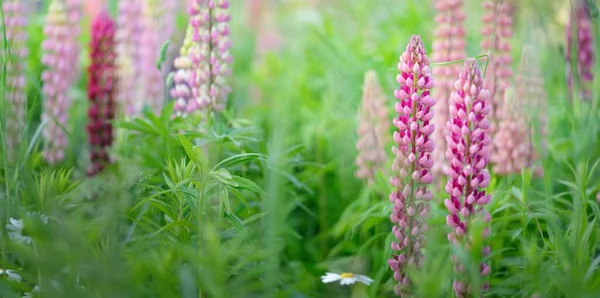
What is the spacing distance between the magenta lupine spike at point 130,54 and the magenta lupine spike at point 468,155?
2.47 metres

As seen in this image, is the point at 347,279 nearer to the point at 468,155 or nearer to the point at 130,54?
the point at 468,155

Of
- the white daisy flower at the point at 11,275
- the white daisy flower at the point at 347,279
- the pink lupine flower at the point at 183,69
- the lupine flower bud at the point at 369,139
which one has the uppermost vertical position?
the pink lupine flower at the point at 183,69

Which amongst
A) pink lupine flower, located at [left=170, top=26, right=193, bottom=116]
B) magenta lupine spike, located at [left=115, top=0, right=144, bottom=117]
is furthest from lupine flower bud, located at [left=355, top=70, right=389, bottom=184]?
magenta lupine spike, located at [left=115, top=0, right=144, bottom=117]

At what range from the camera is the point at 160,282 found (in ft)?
5.35

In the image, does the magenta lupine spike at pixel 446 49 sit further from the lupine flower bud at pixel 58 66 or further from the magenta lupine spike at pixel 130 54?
the lupine flower bud at pixel 58 66

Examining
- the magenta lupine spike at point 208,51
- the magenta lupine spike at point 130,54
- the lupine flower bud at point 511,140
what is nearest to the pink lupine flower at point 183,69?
the magenta lupine spike at point 208,51

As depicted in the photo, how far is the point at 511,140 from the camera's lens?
282 cm

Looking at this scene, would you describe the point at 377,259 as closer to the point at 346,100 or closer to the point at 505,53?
the point at 505,53

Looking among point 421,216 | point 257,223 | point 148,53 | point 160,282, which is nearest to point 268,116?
point 148,53

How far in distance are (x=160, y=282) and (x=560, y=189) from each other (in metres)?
1.98

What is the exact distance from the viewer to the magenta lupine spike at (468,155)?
75.3 inches

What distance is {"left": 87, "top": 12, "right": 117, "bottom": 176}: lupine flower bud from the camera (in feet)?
11.4

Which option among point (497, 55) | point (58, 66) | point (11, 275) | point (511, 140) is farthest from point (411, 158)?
point (58, 66)

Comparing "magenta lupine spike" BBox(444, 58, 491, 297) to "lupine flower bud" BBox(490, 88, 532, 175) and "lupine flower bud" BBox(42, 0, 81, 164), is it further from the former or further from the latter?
"lupine flower bud" BBox(42, 0, 81, 164)
